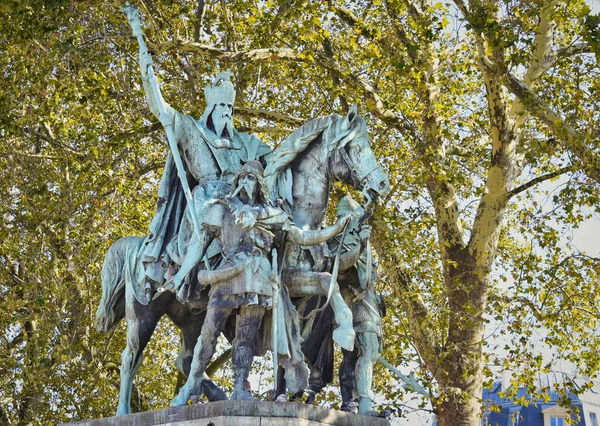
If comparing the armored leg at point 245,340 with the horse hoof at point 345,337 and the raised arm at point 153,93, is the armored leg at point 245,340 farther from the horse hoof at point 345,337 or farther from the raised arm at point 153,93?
the raised arm at point 153,93

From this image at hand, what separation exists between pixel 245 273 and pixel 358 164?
4.05 ft

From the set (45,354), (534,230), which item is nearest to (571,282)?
(534,230)

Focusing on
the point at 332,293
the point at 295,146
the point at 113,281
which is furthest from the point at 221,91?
the point at 332,293

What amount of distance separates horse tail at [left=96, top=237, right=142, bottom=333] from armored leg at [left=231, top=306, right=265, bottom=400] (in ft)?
4.34

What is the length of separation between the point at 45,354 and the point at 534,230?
24.6 feet

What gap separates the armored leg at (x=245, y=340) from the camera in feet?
25.2

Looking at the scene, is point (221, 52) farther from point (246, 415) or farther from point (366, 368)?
point (246, 415)

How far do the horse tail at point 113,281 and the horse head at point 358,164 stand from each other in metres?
1.81

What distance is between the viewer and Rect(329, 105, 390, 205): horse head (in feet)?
26.3

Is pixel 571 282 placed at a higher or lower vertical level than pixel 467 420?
higher

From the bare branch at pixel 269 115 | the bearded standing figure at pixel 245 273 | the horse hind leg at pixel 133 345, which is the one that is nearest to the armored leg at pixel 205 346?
the bearded standing figure at pixel 245 273

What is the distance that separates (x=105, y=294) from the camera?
8.68 metres

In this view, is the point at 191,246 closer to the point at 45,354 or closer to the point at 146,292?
the point at 146,292

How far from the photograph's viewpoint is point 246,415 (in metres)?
7.07
